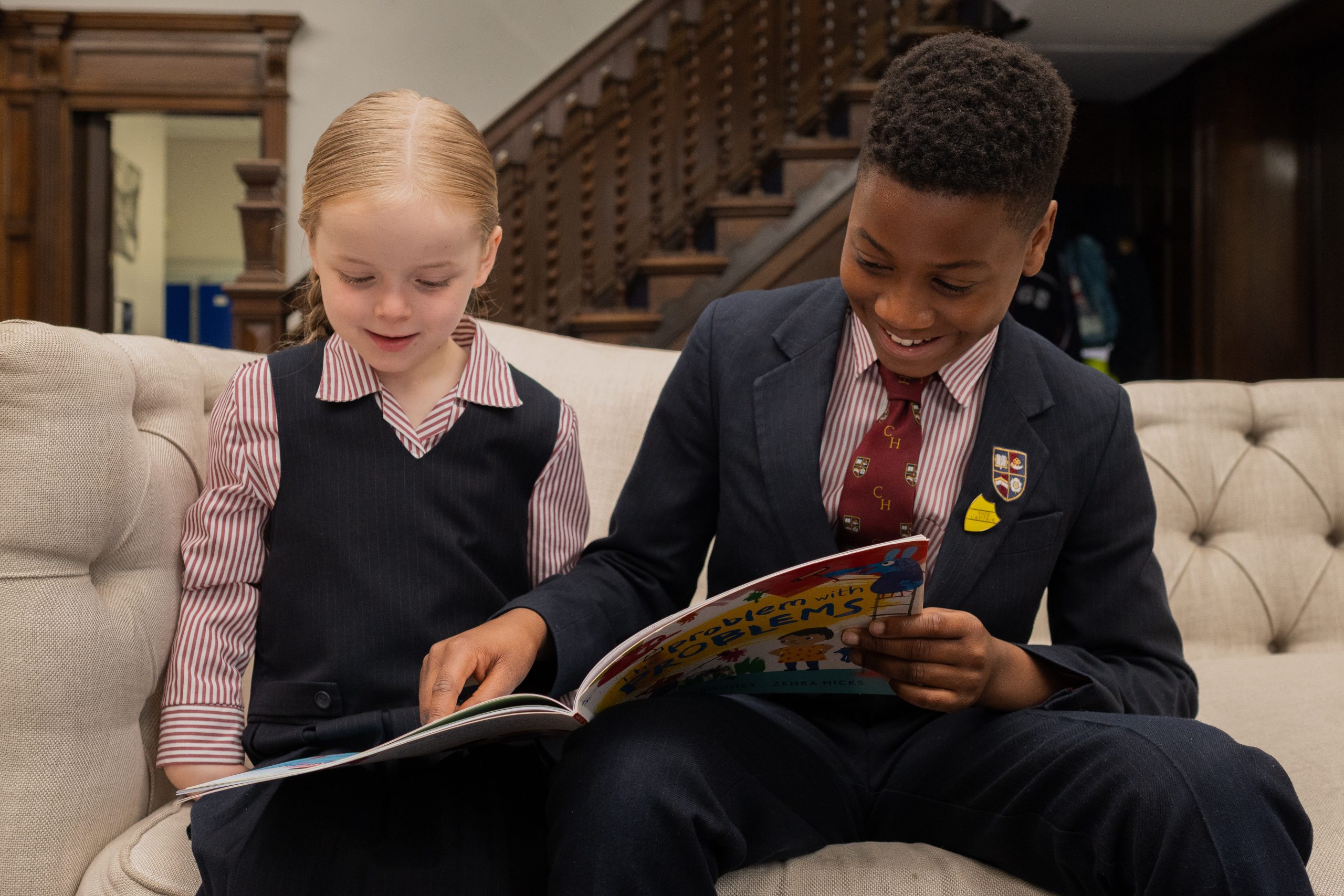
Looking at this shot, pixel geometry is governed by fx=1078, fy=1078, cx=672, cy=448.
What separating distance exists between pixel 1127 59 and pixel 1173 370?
144 cm

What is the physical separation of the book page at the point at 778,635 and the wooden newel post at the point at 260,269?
1.92 meters

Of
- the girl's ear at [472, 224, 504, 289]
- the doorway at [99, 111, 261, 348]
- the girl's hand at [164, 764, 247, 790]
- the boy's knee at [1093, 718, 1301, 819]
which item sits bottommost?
the doorway at [99, 111, 261, 348]

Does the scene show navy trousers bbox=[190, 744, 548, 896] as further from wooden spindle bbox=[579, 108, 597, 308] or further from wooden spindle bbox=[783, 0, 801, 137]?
wooden spindle bbox=[783, 0, 801, 137]

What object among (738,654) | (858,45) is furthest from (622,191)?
(738,654)

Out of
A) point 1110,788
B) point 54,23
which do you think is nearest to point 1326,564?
point 1110,788

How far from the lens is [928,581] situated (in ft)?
3.45

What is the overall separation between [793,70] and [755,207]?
105cm

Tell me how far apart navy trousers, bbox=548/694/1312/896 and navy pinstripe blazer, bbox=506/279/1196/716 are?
11 centimetres

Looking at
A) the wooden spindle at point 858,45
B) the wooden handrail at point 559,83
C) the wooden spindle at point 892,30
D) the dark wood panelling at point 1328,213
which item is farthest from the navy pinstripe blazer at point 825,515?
the dark wood panelling at point 1328,213

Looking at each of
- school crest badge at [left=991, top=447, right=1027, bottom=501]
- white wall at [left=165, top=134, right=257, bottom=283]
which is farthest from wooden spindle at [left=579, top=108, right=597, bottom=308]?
white wall at [left=165, top=134, right=257, bottom=283]

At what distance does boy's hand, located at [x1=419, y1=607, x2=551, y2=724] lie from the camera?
90 cm

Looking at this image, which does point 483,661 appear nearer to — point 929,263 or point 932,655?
point 932,655

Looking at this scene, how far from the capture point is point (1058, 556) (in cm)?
113

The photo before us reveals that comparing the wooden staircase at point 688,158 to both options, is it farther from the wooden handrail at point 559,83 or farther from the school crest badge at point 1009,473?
the school crest badge at point 1009,473
